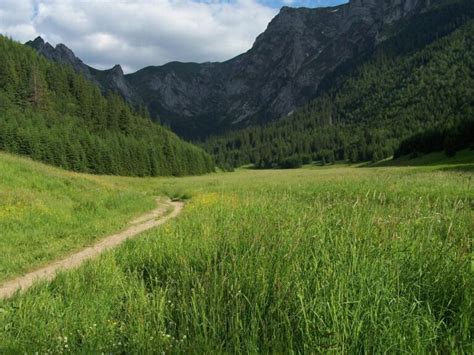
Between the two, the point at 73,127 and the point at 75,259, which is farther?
the point at 73,127

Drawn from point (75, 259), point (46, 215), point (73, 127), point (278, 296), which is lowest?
point (75, 259)

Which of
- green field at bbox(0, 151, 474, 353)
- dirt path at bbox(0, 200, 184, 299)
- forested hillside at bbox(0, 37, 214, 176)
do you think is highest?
forested hillside at bbox(0, 37, 214, 176)

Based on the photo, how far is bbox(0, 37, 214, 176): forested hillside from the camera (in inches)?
3312

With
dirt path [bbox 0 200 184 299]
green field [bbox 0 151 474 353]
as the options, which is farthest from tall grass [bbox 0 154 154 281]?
green field [bbox 0 151 474 353]

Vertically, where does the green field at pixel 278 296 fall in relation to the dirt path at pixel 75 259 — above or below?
above

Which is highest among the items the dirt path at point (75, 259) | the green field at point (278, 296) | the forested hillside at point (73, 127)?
the forested hillside at point (73, 127)

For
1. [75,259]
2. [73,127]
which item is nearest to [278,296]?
[75,259]

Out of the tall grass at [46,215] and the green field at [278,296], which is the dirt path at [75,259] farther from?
the green field at [278,296]

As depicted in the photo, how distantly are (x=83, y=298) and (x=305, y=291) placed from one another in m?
3.79

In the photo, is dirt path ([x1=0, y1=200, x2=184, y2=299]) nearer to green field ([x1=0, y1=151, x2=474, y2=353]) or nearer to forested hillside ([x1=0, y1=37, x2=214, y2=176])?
green field ([x1=0, y1=151, x2=474, y2=353])

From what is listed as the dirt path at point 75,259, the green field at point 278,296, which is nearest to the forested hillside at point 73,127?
the dirt path at point 75,259

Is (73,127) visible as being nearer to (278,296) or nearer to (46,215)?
(46,215)

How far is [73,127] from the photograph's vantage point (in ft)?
336

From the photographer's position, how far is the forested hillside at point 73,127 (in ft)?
276
